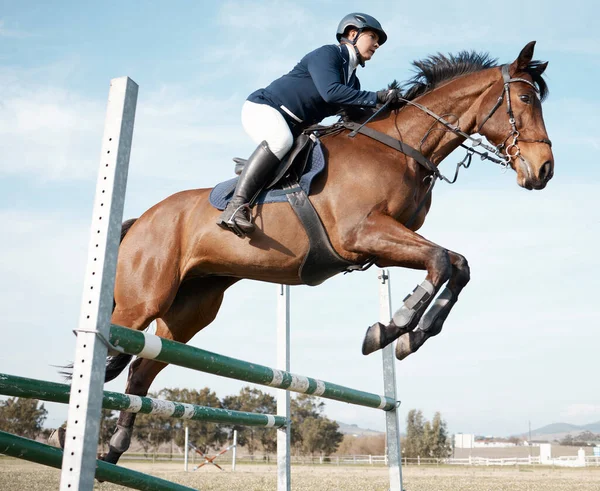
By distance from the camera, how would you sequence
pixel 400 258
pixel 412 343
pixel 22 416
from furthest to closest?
pixel 22 416 → pixel 400 258 → pixel 412 343

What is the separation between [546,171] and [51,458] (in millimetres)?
3230

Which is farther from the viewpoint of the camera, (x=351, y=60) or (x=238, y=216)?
(x=351, y=60)

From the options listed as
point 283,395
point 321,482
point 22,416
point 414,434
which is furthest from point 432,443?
point 283,395

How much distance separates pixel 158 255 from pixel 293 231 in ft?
3.48

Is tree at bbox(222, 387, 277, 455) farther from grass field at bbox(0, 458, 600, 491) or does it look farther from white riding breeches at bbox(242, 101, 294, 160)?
white riding breeches at bbox(242, 101, 294, 160)

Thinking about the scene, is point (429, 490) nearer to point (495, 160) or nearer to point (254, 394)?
point (495, 160)

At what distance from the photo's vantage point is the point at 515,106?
443cm

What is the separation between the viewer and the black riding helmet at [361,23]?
4.60 m

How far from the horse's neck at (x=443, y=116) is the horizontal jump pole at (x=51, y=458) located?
269 cm

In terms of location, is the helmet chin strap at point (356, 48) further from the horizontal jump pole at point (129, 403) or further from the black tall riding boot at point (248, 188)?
the horizontal jump pole at point (129, 403)

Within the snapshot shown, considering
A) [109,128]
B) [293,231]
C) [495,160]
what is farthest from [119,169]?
[495,160]

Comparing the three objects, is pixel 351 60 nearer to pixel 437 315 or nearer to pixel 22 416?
pixel 437 315

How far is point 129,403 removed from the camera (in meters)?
3.45

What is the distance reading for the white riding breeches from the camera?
4.39m
